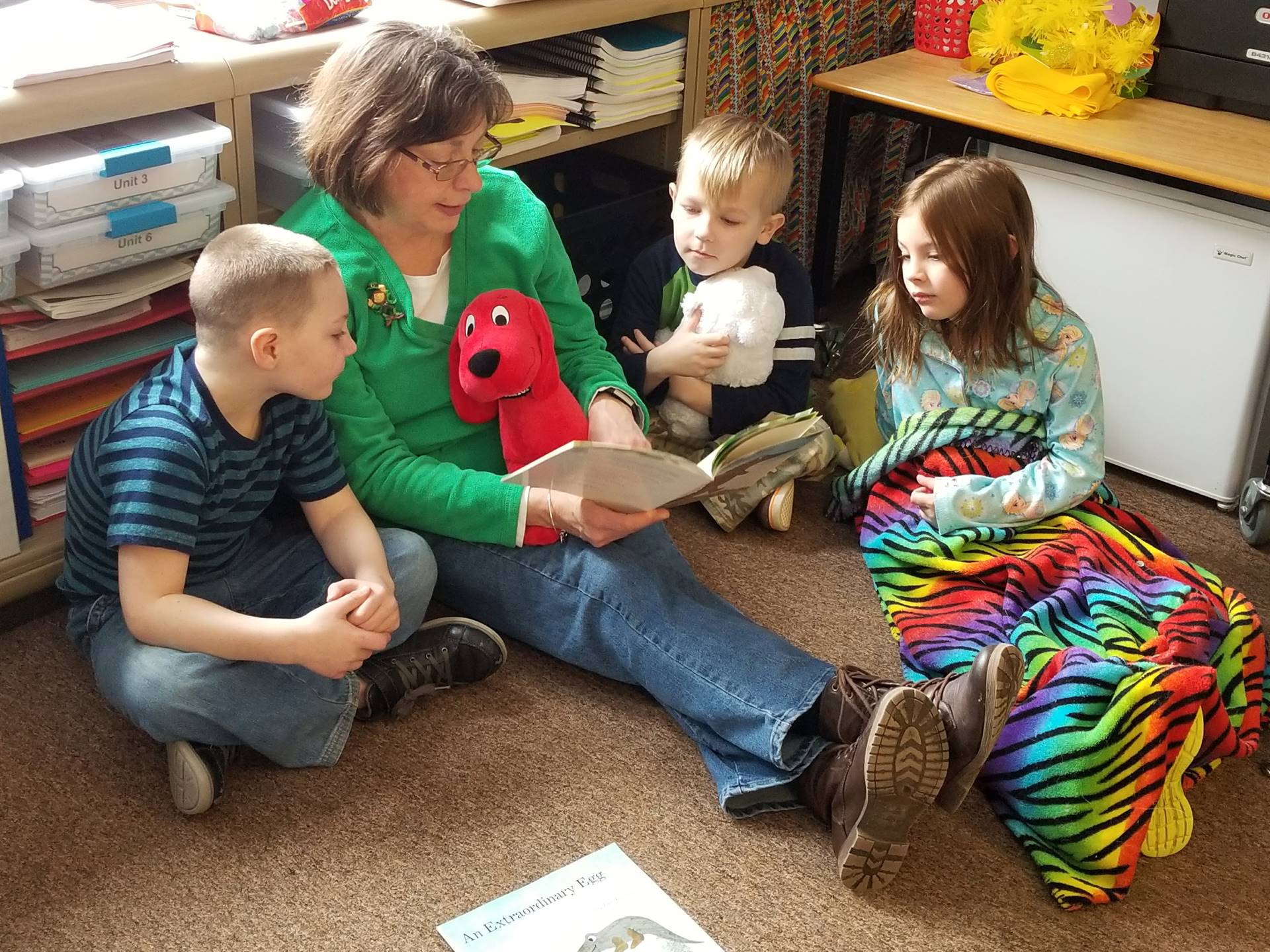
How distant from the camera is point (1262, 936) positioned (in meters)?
1.37

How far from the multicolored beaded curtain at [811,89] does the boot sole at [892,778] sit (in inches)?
52.6

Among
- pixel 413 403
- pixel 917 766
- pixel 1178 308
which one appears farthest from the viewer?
pixel 1178 308

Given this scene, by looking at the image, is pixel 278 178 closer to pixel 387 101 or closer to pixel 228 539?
pixel 387 101

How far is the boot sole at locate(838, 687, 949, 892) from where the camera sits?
4.37 ft

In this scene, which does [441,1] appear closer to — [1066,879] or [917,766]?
[917,766]

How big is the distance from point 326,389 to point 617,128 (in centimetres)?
Answer: 94

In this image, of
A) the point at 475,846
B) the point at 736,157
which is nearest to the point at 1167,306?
the point at 736,157

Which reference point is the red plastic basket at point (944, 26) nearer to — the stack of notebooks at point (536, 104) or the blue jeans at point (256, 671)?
the stack of notebooks at point (536, 104)

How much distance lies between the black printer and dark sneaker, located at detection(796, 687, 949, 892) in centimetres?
135

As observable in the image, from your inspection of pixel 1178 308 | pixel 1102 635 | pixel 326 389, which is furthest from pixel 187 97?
pixel 1178 308

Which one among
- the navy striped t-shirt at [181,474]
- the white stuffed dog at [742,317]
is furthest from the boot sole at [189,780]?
the white stuffed dog at [742,317]

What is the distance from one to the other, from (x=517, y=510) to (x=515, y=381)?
0.52 ft

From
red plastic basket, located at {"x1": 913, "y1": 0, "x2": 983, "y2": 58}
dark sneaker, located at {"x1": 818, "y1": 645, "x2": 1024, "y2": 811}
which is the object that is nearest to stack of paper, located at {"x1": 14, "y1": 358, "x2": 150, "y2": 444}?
dark sneaker, located at {"x1": 818, "y1": 645, "x2": 1024, "y2": 811}

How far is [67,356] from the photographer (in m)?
1.62
